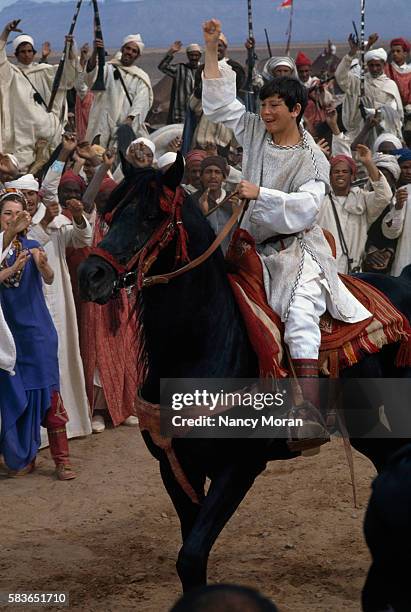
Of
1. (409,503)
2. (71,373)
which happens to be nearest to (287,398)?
(409,503)

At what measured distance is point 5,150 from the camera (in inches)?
523

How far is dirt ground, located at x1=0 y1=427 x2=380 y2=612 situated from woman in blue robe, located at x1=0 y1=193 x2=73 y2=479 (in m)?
0.40

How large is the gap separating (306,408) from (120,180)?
4.31 m

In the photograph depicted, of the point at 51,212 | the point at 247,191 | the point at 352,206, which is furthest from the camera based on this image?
the point at 352,206

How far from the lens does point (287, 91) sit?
567 centimetres

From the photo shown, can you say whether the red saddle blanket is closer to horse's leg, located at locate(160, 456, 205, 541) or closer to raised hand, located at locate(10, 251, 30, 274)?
horse's leg, located at locate(160, 456, 205, 541)

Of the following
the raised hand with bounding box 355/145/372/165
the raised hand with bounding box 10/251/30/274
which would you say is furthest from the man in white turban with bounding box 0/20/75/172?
the raised hand with bounding box 10/251/30/274

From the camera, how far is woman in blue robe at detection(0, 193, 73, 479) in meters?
8.18

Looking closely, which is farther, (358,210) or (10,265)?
(358,210)

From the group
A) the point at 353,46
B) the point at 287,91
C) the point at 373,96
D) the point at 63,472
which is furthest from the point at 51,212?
the point at 353,46

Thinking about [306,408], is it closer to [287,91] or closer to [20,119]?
[287,91]

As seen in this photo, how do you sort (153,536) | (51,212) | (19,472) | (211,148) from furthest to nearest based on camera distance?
(211,148)
(51,212)
(19,472)
(153,536)

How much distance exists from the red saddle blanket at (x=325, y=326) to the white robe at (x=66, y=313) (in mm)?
3459

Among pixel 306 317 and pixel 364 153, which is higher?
pixel 306 317
